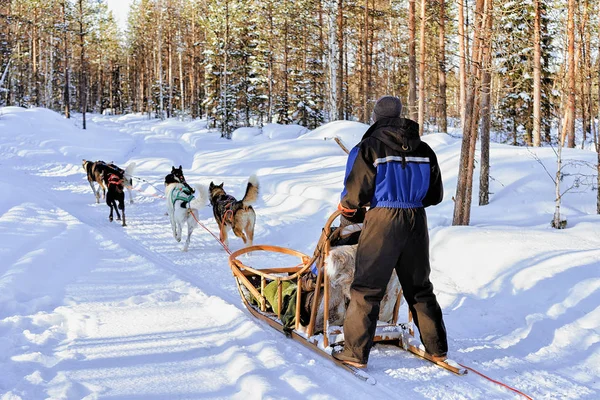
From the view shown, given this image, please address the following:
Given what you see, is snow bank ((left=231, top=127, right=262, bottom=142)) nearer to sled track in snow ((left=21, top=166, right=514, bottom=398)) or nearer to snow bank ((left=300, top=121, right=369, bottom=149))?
snow bank ((left=300, top=121, right=369, bottom=149))

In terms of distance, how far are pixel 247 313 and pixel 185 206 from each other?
11.9 feet

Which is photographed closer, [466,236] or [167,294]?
[167,294]

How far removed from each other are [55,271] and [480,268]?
4.81 metres

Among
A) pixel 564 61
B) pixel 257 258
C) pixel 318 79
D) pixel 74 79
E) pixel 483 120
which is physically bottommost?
pixel 257 258

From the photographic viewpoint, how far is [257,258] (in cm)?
673

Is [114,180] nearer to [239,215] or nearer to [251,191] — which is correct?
[239,215]

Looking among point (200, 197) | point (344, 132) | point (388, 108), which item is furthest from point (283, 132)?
point (388, 108)

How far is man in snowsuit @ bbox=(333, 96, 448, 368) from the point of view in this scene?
3.01 m

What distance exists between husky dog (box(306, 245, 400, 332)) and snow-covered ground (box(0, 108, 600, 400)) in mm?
291

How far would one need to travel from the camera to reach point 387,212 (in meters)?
3.01

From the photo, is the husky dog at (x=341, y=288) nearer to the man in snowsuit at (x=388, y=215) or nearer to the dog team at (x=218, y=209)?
the man in snowsuit at (x=388, y=215)

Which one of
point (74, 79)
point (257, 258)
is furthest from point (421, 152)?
point (74, 79)

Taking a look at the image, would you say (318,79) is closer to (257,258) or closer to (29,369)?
(257,258)

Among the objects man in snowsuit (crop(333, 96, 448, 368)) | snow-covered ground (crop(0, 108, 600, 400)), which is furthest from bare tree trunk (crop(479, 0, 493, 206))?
man in snowsuit (crop(333, 96, 448, 368))
